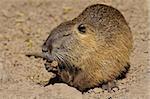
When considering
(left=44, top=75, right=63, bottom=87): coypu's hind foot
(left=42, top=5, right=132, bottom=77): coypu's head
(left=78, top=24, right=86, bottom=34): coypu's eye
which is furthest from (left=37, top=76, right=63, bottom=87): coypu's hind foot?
(left=78, top=24, right=86, bottom=34): coypu's eye

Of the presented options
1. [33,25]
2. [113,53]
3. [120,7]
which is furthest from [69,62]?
[120,7]

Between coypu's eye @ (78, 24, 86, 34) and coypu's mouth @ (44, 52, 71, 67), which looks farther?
coypu's eye @ (78, 24, 86, 34)

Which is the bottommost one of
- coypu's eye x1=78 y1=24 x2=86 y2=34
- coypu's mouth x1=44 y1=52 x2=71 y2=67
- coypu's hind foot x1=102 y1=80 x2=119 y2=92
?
coypu's hind foot x1=102 y1=80 x2=119 y2=92

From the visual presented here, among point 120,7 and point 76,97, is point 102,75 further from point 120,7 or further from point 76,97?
point 120,7

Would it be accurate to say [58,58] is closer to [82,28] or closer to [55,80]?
[82,28]

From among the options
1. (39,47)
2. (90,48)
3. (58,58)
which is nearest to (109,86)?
(90,48)

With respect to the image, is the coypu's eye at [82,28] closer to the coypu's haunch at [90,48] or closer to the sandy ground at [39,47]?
the coypu's haunch at [90,48]

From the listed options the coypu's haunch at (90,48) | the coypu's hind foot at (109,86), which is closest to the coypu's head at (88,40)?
the coypu's haunch at (90,48)

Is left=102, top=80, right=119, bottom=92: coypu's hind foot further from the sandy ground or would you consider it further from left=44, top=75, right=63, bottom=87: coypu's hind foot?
left=44, top=75, right=63, bottom=87: coypu's hind foot
